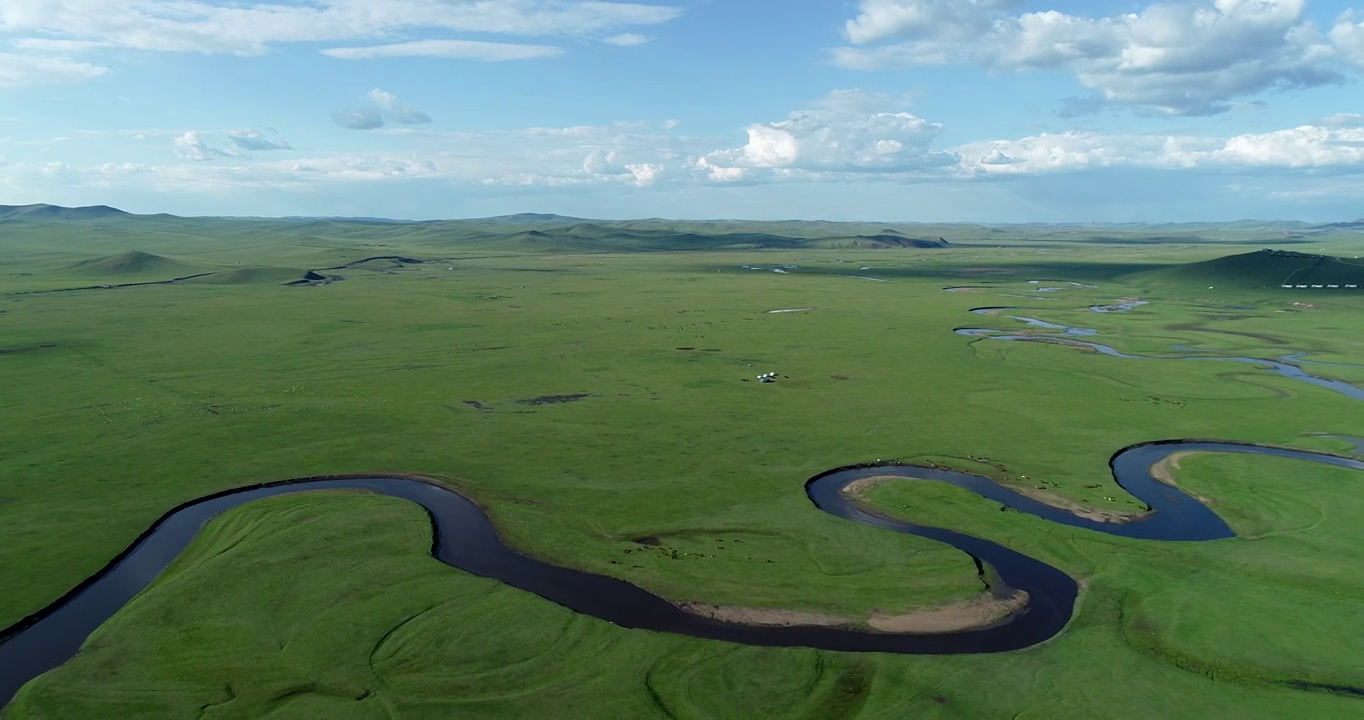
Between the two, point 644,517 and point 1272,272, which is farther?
point 1272,272

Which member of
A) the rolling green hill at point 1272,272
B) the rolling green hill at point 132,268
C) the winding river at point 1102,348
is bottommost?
the winding river at point 1102,348

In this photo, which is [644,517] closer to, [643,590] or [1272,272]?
[643,590]

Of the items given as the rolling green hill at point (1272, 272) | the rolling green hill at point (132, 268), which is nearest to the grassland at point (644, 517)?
the rolling green hill at point (1272, 272)

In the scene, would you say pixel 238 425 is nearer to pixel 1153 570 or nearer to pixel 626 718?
pixel 626 718

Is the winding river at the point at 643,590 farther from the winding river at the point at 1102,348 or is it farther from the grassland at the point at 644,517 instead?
the winding river at the point at 1102,348

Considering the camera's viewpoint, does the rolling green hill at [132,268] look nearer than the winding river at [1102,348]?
No

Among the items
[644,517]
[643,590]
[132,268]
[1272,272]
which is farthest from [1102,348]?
[132,268]

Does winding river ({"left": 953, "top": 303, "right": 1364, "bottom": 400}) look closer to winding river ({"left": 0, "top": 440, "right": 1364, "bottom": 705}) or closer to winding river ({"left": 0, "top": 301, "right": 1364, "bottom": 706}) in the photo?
winding river ({"left": 0, "top": 301, "right": 1364, "bottom": 706})
